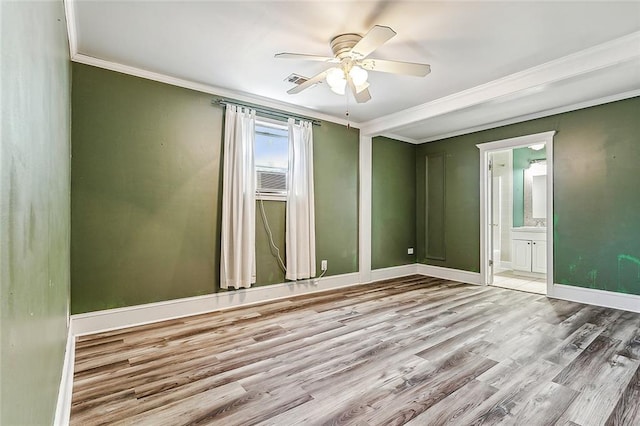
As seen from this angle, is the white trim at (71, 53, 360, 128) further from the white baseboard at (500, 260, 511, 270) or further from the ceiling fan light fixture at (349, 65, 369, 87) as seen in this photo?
the white baseboard at (500, 260, 511, 270)

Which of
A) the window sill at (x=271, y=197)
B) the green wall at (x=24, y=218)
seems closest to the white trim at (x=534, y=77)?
the window sill at (x=271, y=197)

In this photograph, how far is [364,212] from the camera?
5.13 m

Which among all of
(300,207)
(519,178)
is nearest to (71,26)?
(300,207)

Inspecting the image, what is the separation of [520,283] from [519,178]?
8.13 feet

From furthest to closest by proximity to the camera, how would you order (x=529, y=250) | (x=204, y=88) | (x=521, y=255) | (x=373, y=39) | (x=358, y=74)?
(x=521, y=255) → (x=529, y=250) → (x=204, y=88) → (x=358, y=74) → (x=373, y=39)

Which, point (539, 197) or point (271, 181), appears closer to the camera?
point (271, 181)

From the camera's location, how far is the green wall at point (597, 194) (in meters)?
3.67

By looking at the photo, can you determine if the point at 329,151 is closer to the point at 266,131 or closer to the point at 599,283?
the point at 266,131

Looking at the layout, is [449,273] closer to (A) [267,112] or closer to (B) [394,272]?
(B) [394,272]

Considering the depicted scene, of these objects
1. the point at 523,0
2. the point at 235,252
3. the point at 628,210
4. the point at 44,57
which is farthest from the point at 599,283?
the point at 44,57

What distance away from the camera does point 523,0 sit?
216cm

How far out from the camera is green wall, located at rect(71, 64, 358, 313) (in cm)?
289

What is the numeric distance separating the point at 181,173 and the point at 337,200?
2319mm

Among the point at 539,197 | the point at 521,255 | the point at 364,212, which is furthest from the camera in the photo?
the point at 539,197
